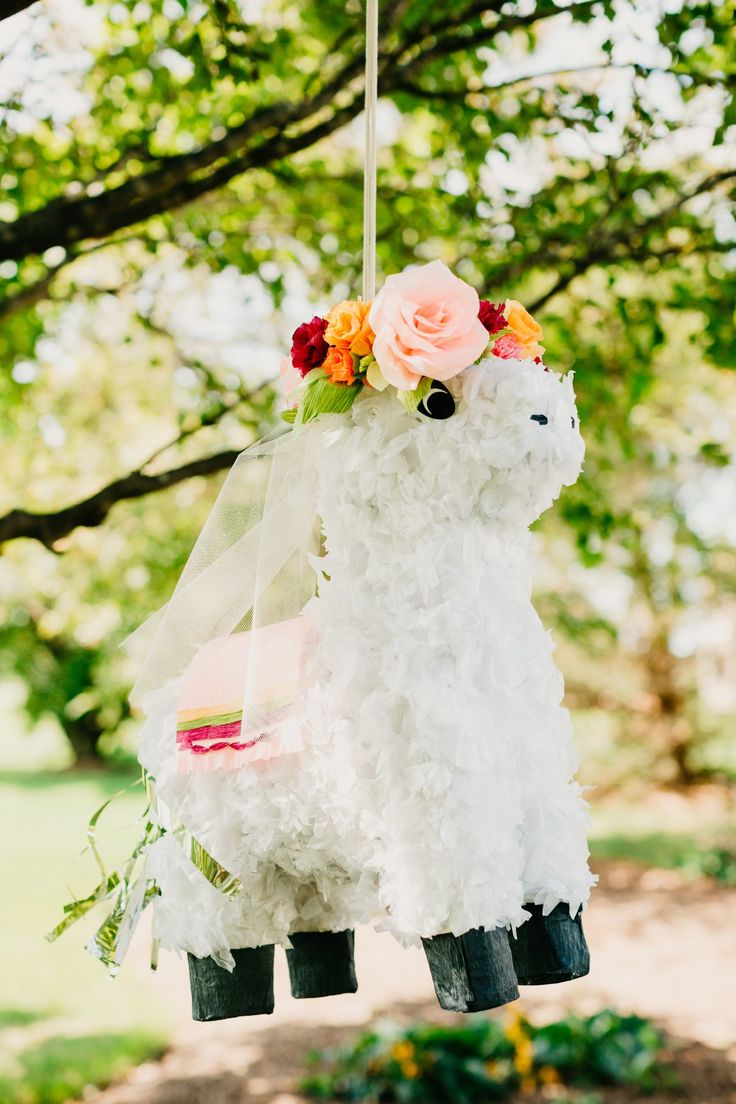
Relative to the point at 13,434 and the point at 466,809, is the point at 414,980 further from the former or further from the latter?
the point at 466,809

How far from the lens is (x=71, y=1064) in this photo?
4340 mm

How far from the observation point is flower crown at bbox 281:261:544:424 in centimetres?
106

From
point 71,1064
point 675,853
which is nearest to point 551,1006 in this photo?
point 71,1064

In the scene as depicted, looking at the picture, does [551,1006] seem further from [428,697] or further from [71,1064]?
[428,697]

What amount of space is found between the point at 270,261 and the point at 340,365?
2635mm

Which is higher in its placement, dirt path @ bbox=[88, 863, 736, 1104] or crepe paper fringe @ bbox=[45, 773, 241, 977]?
dirt path @ bbox=[88, 863, 736, 1104]

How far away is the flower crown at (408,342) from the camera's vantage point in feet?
3.47

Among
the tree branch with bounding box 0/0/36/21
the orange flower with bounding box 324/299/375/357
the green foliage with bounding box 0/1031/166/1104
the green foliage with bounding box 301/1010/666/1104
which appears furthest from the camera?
the green foliage with bounding box 0/1031/166/1104

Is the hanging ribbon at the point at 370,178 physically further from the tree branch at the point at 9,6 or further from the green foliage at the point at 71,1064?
the green foliage at the point at 71,1064

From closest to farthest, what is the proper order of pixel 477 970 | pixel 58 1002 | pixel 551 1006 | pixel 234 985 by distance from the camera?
pixel 477 970
pixel 234 985
pixel 551 1006
pixel 58 1002

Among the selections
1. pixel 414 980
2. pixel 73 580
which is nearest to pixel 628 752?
pixel 414 980

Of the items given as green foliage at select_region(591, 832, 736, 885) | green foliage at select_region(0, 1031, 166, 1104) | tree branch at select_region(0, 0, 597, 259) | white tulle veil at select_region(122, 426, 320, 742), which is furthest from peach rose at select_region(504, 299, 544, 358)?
green foliage at select_region(591, 832, 736, 885)

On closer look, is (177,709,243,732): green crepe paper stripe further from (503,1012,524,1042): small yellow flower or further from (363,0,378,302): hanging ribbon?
(503,1012,524,1042): small yellow flower

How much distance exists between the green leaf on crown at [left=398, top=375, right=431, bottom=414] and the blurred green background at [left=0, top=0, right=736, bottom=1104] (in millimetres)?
805
